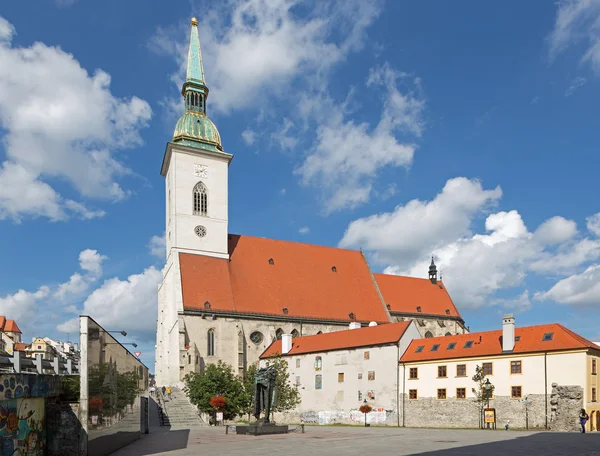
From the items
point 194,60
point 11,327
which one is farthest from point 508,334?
point 11,327

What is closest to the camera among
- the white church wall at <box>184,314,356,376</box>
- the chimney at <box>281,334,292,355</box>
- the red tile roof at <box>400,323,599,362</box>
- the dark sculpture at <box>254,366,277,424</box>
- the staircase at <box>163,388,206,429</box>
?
the dark sculpture at <box>254,366,277,424</box>

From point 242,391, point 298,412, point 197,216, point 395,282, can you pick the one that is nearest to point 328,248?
point 395,282

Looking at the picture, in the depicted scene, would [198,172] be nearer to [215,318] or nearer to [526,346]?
[215,318]

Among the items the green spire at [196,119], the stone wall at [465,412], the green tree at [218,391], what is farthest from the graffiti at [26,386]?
the green spire at [196,119]

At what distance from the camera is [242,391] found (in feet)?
149

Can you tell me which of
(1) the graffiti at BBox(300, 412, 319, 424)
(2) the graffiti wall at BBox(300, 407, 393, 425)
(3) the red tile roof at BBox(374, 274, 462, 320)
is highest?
(3) the red tile roof at BBox(374, 274, 462, 320)

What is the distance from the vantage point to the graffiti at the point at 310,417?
5003 centimetres

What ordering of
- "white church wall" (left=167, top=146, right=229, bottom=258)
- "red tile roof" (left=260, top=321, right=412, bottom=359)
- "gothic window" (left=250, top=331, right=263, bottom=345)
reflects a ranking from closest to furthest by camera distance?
"red tile roof" (left=260, top=321, right=412, bottom=359) < "gothic window" (left=250, top=331, right=263, bottom=345) < "white church wall" (left=167, top=146, right=229, bottom=258)

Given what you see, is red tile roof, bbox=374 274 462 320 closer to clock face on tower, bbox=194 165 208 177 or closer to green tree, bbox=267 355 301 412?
green tree, bbox=267 355 301 412

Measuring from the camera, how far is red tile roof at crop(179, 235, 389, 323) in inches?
2293

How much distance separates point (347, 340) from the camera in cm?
5062

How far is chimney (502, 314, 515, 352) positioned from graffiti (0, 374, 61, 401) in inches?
1250

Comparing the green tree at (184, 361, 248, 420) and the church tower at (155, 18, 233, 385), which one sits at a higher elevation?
the church tower at (155, 18, 233, 385)

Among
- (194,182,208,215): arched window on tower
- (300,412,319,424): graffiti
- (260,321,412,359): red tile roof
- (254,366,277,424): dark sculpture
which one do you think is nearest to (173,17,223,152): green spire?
(194,182,208,215): arched window on tower
